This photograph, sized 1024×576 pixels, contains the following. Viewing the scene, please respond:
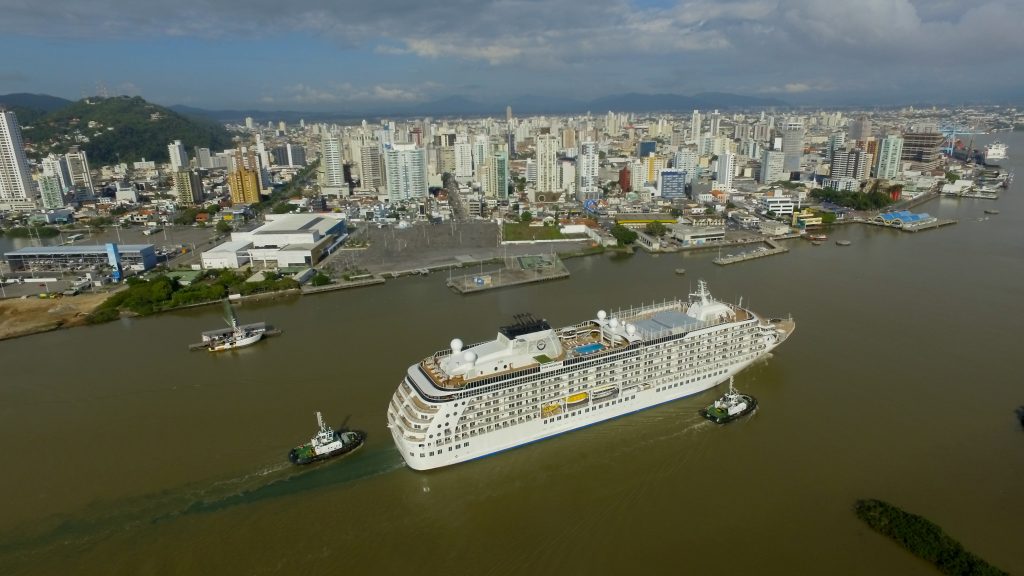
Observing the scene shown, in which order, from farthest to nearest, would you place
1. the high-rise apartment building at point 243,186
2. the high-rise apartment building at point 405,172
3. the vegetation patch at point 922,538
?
the high-rise apartment building at point 243,186 → the high-rise apartment building at point 405,172 → the vegetation patch at point 922,538

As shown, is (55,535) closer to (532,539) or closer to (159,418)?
(159,418)

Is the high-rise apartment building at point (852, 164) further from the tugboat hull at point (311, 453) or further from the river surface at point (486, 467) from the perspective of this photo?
the tugboat hull at point (311, 453)

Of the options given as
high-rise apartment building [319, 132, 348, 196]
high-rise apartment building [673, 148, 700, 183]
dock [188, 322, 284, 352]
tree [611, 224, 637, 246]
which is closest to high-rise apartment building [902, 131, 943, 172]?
high-rise apartment building [673, 148, 700, 183]

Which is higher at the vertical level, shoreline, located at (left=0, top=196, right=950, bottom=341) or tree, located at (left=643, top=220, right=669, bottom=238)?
tree, located at (left=643, top=220, right=669, bottom=238)

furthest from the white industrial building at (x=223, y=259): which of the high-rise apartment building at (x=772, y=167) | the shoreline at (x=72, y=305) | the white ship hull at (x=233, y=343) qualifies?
the high-rise apartment building at (x=772, y=167)

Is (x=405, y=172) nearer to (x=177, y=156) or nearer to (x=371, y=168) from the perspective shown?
(x=371, y=168)

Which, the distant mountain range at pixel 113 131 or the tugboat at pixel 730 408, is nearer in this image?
the tugboat at pixel 730 408

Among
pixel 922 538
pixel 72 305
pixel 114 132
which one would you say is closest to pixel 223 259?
pixel 72 305

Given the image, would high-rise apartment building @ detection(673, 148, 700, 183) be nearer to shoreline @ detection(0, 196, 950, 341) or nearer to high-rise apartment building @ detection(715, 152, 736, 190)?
high-rise apartment building @ detection(715, 152, 736, 190)
